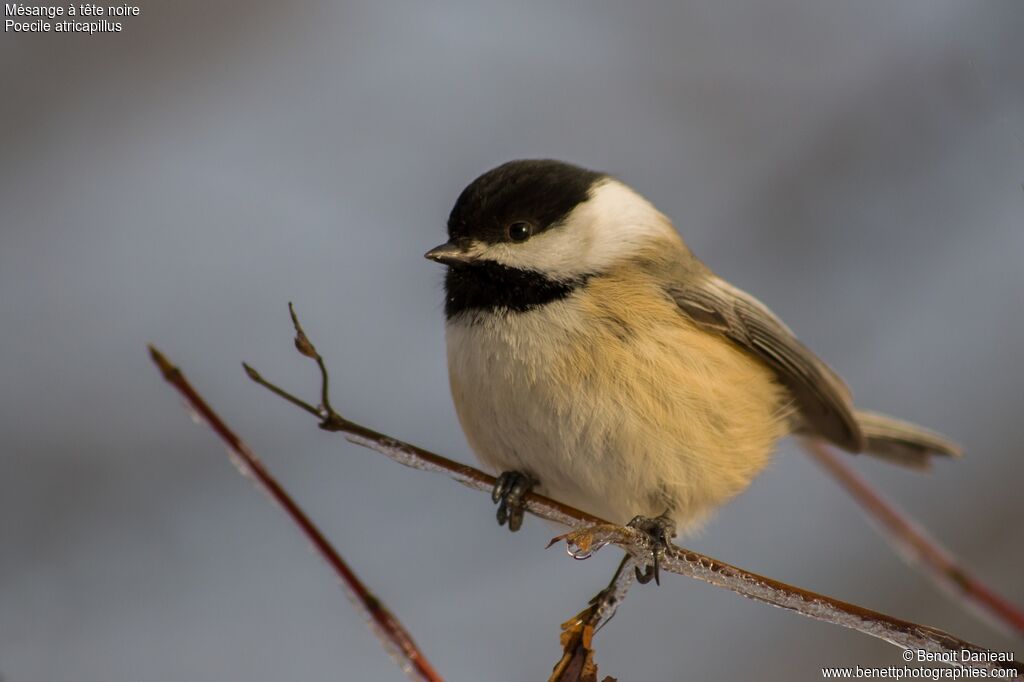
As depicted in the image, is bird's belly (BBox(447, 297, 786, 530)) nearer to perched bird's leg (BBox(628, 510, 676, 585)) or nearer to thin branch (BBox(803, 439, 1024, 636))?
perched bird's leg (BBox(628, 510, 676, 585))

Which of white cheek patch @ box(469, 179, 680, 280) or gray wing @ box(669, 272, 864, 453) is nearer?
white cheek patch @ box(469, 179, 680, 280)

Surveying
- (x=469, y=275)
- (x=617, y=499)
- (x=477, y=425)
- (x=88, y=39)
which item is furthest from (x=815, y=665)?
(x=88, y=39)

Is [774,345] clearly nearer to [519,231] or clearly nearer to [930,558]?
[930,558]

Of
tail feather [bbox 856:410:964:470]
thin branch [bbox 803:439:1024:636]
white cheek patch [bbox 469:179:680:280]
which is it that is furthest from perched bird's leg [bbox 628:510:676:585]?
tail feather [bbox 856:410:964:470]

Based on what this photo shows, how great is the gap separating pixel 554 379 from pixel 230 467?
189 centimetres

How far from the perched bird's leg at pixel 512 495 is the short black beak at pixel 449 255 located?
1.79ft

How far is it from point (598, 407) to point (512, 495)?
352 millimetres

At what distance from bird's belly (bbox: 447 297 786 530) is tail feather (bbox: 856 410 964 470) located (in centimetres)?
97

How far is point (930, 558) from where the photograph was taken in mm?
2152

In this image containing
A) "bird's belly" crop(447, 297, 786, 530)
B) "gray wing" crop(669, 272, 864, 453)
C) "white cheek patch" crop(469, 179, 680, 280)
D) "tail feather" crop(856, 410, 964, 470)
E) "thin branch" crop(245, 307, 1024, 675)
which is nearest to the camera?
"thin branch" crop(245, 307, 1024, 675)

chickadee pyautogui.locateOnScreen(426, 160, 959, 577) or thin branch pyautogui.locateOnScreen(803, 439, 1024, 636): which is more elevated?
chickadee pyautogui.locateOnScreen(426, 160, 959, 577)

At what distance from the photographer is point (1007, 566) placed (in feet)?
11.8

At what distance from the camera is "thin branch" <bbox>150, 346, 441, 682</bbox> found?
4.40ft

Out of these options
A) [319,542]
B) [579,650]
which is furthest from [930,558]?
[319,542]
